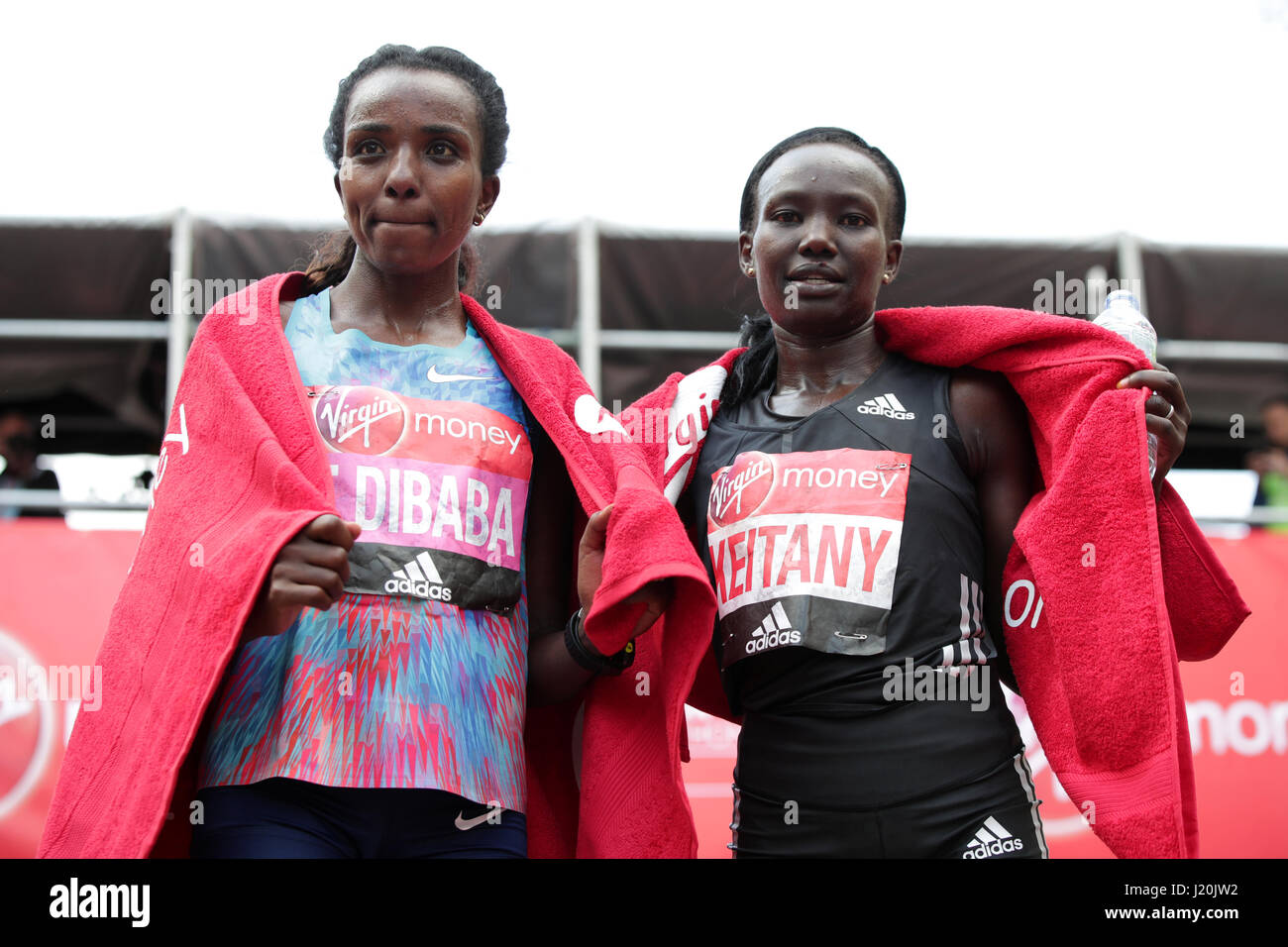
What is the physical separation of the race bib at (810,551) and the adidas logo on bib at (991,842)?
0.33 meters

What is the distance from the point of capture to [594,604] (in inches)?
75.5

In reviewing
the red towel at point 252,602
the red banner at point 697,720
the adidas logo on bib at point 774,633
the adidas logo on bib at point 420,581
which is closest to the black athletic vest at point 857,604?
the adidas logo on bib at point 774,633

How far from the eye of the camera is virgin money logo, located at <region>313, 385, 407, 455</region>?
2.00 metres

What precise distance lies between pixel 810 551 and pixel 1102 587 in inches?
19.6

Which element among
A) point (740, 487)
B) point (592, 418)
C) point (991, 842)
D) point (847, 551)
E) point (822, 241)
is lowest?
point (991, 842)

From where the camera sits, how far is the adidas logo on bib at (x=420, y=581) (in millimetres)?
1921

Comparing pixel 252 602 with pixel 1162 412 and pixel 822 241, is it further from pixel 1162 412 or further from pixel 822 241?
pixel 1162 412

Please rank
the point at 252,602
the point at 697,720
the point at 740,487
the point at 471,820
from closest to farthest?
the point at 252,602, the point at 471,820, the point at 740,487, the point at 697,720

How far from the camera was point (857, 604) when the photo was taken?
82.4 inches

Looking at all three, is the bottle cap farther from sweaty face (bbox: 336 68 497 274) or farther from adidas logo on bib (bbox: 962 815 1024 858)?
sweaty face (bbox: 336 68 497 274)

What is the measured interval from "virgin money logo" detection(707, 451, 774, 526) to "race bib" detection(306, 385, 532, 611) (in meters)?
0.40

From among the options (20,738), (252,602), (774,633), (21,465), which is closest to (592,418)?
(774,633)
